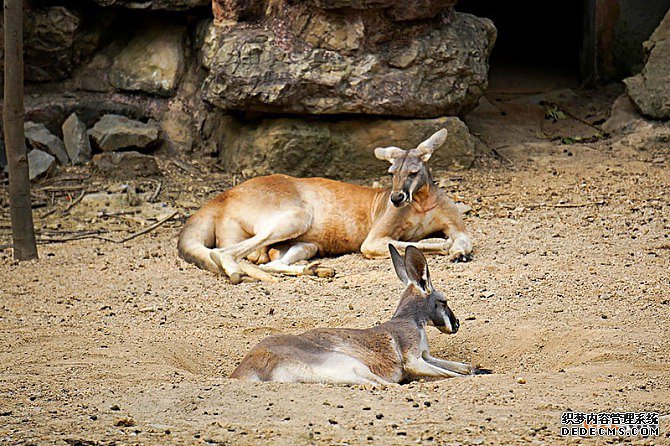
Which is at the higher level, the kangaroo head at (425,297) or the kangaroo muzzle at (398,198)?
the kangaroo head at (425,297)

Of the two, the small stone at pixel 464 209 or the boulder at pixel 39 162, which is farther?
the boulder at pixel 39 162

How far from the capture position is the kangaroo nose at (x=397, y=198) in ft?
22.9

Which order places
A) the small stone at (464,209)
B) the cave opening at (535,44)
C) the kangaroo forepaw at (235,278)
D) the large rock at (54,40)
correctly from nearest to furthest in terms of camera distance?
1. the kangaroo forepaw at (235,278)
2. the small stone at (464,209)
3. the large rock at (54,40)
4. the cave opening at (535,44)

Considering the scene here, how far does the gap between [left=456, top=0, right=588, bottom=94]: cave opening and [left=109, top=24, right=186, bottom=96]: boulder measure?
4.05m

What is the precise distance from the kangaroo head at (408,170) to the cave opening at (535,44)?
14.9 feet

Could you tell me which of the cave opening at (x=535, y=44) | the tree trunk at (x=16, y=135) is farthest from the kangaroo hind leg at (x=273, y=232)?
the cave opening at (x=535, y=44)

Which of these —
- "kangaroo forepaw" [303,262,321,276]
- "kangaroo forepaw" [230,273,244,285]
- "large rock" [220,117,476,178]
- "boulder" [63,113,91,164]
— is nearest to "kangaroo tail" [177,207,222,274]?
"kangaroo forepaw" [230,273,244,285]

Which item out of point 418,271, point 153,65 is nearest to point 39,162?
point 153,65

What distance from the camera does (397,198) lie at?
698 cm

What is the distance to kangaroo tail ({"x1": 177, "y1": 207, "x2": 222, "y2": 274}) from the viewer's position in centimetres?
693

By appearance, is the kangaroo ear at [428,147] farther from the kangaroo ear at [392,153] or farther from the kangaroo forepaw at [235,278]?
the kangaroo forepaw at [235,278]

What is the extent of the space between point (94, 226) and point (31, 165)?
125cm

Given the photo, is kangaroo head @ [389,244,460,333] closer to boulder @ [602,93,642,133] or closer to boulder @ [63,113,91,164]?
boulder @ [63,113,91,164]

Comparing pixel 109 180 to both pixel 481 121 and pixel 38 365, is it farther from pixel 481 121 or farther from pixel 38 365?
pixel 38 365
